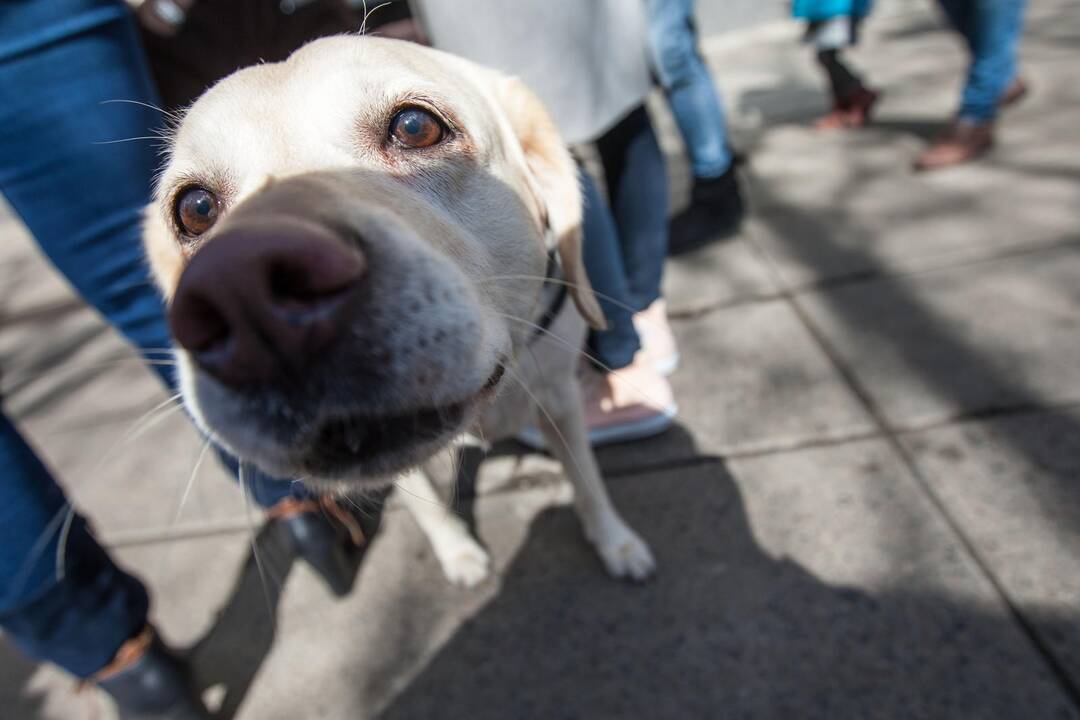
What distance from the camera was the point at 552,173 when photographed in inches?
67.6

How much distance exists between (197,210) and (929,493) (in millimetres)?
2443

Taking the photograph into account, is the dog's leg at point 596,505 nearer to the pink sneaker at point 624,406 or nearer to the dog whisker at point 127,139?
the pink sneaker at point 624,406

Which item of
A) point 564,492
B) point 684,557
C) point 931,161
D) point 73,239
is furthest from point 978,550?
point 931,161

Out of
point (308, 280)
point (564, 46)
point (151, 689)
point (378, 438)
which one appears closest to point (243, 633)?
point (151, 689)

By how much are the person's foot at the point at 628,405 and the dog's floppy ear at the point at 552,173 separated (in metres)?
0.91

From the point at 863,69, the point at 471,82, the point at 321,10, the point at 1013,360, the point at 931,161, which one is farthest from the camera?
the point at 863,69

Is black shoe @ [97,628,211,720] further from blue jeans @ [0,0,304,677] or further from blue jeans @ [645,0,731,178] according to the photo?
blue jeans @ [645,0,731,178]

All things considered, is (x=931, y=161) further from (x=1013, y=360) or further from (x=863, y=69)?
(x=863, y=69)

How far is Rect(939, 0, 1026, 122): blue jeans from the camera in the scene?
11.8ft

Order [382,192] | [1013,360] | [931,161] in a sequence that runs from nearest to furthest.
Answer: [382,192], [1013,360], [931,161]

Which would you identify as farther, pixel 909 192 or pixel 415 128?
pixel 909 192

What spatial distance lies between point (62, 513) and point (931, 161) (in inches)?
196

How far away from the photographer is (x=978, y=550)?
6.02ft

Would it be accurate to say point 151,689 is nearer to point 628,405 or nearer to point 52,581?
point 52,581
